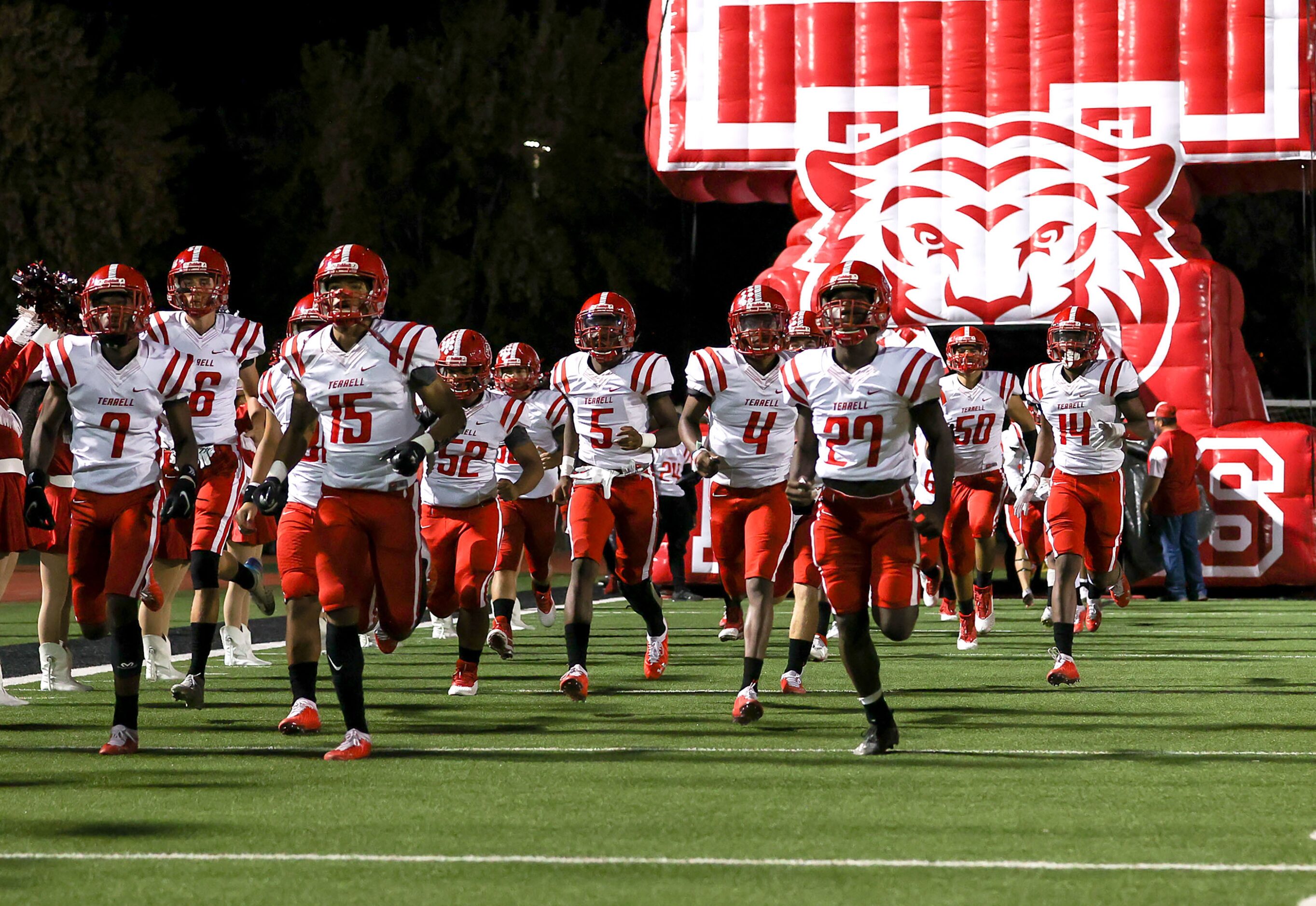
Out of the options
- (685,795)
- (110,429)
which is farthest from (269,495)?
(685,795)

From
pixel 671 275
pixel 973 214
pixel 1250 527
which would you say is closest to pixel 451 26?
pixel 671 275

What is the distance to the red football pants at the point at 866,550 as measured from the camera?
679 centimetres

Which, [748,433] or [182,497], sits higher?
[748,433]

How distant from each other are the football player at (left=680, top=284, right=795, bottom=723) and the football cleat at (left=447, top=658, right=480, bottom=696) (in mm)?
1334

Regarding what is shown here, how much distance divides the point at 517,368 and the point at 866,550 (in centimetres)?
472

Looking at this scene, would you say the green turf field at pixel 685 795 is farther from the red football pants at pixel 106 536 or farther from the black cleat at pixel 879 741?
the red football pants at pixel 106 536

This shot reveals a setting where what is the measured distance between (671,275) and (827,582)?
87.5ft

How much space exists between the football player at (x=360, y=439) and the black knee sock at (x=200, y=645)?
1.79 meters

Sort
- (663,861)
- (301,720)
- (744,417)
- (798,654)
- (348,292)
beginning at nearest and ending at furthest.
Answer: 1. (663,861)
2. (348,292)
3. (301,720)
4. (798,654)
5. (744,417)

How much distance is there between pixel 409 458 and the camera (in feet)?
21.9

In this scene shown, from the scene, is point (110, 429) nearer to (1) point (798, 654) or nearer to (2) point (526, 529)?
(1) point (798, 654)

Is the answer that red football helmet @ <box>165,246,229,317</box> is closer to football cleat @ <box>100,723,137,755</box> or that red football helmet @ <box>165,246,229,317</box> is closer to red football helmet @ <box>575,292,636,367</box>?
red football helmet @ <box>575,292,636,367</box>

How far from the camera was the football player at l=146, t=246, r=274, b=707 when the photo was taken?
8781 mm

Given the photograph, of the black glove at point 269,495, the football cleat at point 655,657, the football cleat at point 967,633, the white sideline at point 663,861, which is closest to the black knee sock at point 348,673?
the black glove at point 269,495
